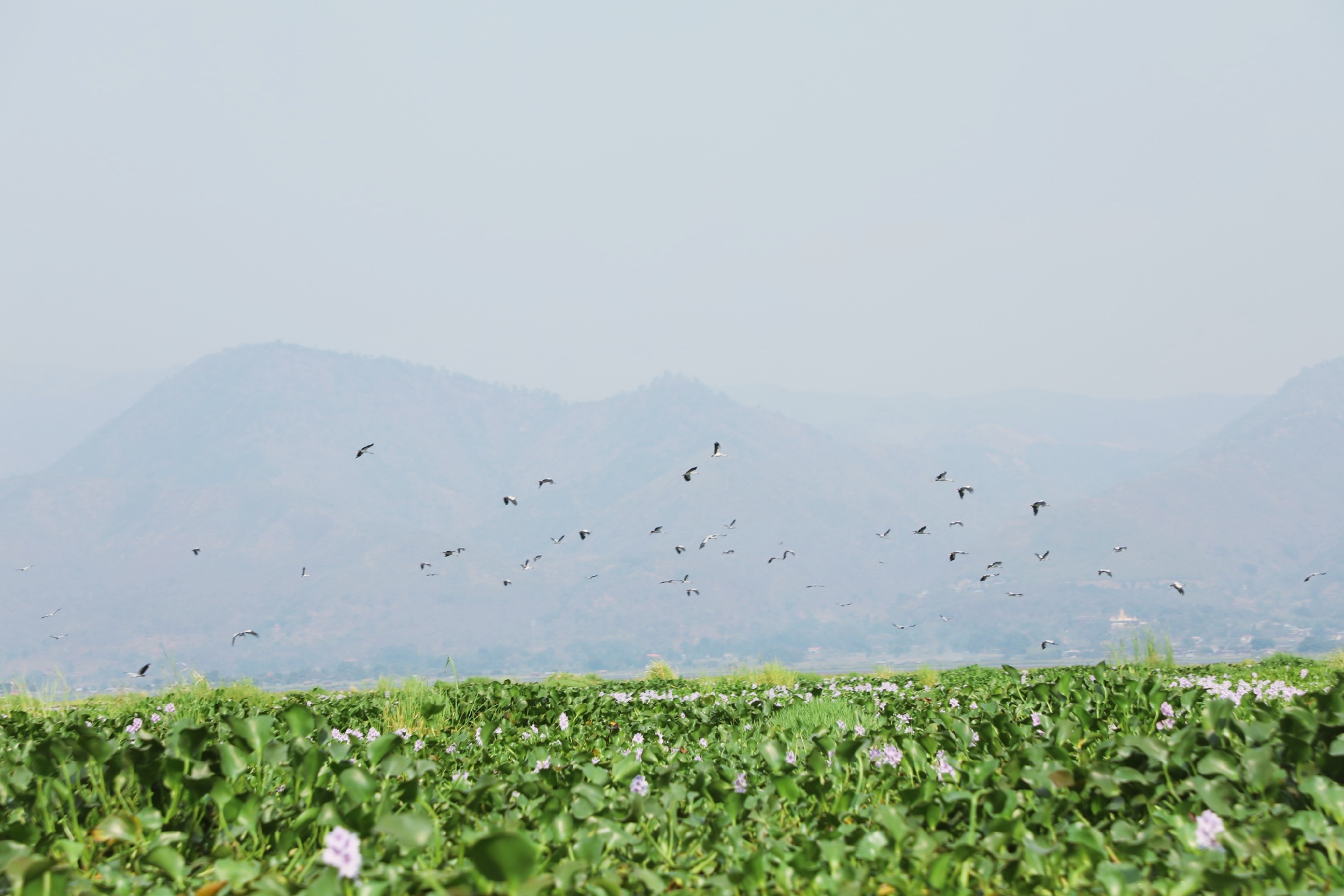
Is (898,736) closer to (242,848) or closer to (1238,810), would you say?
(1238,810)

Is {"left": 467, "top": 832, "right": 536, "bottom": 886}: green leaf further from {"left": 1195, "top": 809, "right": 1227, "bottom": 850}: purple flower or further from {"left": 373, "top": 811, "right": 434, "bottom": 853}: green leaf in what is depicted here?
{"left": 1195, "top": 809, "right": 1227, "bottom": 850}: purple flower

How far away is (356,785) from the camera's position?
3492 mm

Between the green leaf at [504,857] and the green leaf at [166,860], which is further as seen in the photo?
the green leaf at [166,860]

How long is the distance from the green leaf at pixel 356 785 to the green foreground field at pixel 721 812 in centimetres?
1

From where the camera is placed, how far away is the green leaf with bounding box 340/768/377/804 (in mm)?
3490

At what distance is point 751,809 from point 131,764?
2.78 m

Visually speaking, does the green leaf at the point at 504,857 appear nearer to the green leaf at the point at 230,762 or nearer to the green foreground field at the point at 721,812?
the green foreground field at the point at 721,812

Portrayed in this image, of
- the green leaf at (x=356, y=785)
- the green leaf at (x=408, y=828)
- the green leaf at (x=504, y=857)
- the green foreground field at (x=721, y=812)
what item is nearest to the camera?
the green leaf at (x=504, y=857)

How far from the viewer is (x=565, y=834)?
3545mm

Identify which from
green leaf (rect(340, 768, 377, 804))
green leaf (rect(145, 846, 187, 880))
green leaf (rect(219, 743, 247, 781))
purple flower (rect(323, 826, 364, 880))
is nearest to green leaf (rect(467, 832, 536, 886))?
purple flower (rect(323, 826, 364, 880))

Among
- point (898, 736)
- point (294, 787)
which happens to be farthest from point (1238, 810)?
point (294, 787)

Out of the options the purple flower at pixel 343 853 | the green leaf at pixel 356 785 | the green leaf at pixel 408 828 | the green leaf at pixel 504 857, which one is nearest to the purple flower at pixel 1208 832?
the green leaf at pixel 504 857

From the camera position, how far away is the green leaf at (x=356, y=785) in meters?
3.49

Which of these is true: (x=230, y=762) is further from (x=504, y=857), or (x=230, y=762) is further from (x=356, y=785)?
(x=504, y=857)
